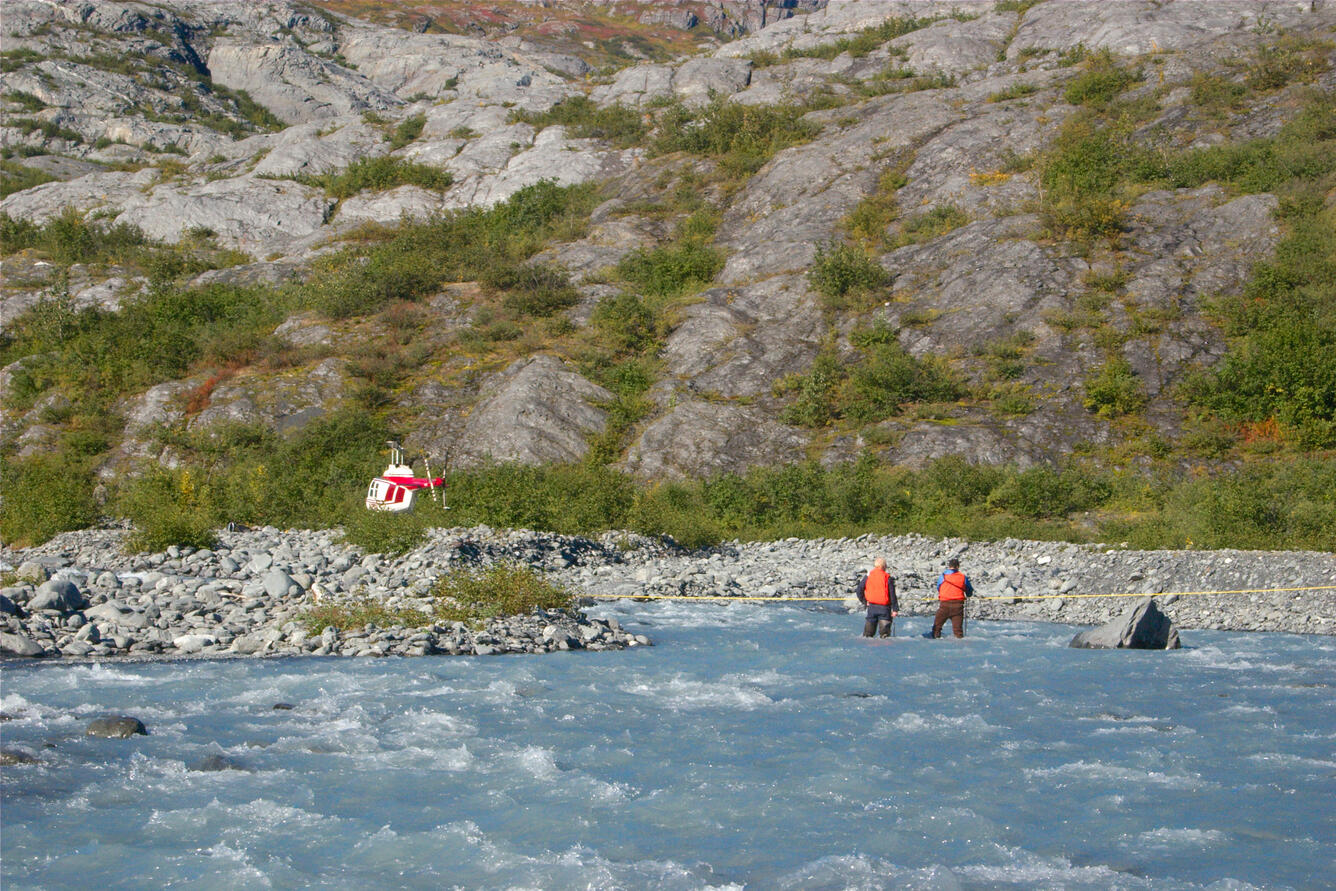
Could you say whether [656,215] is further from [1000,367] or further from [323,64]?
[323,64]

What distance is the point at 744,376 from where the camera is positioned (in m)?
28.2

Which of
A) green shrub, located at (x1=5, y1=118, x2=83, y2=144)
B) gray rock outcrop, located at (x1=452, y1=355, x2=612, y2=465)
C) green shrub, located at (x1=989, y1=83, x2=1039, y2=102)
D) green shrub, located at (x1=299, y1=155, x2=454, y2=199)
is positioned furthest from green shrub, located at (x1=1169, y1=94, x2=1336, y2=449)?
green shrub, located at (x1=5, y1=118, x2=83, y2=144)

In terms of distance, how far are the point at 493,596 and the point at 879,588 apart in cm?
526

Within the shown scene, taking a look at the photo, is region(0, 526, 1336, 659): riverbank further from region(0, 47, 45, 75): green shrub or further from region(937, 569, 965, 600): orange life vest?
region(0, 47, 45, 75): green shrub

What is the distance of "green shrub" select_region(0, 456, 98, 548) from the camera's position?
68.8 ft

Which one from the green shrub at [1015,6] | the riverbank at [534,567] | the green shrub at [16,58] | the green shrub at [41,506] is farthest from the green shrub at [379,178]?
the green shrub at [1015,6]

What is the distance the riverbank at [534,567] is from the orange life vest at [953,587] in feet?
6.34

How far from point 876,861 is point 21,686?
27.3 feet

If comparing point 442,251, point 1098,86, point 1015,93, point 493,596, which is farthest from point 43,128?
point 493,596

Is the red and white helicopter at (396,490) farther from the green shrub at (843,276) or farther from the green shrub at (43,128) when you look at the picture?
the green shrub at (43,128)

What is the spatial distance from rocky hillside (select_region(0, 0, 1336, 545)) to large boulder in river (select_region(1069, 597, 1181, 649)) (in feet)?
36.0

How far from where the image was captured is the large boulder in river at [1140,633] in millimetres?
11789

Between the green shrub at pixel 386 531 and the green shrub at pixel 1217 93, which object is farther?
the green shrub at pixel 1217 93

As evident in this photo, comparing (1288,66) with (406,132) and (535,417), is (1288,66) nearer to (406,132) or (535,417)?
(535,417)
